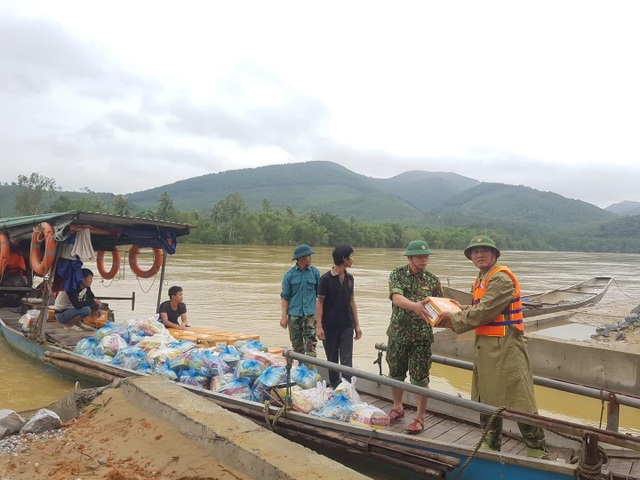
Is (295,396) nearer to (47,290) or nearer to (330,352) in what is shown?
(330,352)

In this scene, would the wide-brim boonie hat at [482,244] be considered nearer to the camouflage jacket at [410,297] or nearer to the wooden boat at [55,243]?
the camouflage jacket at [410,297]

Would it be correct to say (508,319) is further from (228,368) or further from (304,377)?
(228,368)

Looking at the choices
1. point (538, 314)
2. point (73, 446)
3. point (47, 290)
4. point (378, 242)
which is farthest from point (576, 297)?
point (378, 242)

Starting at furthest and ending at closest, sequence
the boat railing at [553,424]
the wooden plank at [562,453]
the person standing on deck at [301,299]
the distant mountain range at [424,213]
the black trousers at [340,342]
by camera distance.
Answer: the distant mountain range at [424,213], the person standing on deck at [301,299], the black trousers at [340,342], the wooden plank at [562,453], the boat railing at [553,424]

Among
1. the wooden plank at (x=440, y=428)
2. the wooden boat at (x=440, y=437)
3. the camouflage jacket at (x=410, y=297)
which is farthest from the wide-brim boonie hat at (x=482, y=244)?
the wooden plank at (x=440, y=428)

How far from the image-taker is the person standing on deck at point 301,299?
5.83m

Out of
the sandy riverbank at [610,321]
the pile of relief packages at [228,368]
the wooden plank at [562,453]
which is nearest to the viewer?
the wooden plank at [562,453]

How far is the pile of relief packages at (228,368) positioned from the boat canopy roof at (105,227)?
1604mm

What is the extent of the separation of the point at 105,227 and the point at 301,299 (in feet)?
13.3

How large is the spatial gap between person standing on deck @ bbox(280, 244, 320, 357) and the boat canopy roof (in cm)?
319

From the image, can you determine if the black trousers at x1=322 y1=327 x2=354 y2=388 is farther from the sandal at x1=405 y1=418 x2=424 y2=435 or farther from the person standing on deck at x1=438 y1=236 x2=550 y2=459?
the person standing on deck at x1=438 y1=236 x2=550 y2=459

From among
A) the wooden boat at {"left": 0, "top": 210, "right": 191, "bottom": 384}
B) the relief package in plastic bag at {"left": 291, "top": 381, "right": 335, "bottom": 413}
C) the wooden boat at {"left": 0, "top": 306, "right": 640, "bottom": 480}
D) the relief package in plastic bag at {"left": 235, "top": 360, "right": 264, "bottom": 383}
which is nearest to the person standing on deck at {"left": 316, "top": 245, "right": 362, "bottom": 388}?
the wooden boat at {"left": 0, "top": 306, "right": 640, "bottom": 480}

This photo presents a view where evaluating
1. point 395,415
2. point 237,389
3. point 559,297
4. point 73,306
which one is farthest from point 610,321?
point 73,306

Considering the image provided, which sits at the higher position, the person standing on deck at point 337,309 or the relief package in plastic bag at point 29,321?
the person standing on deck at point 337,309
